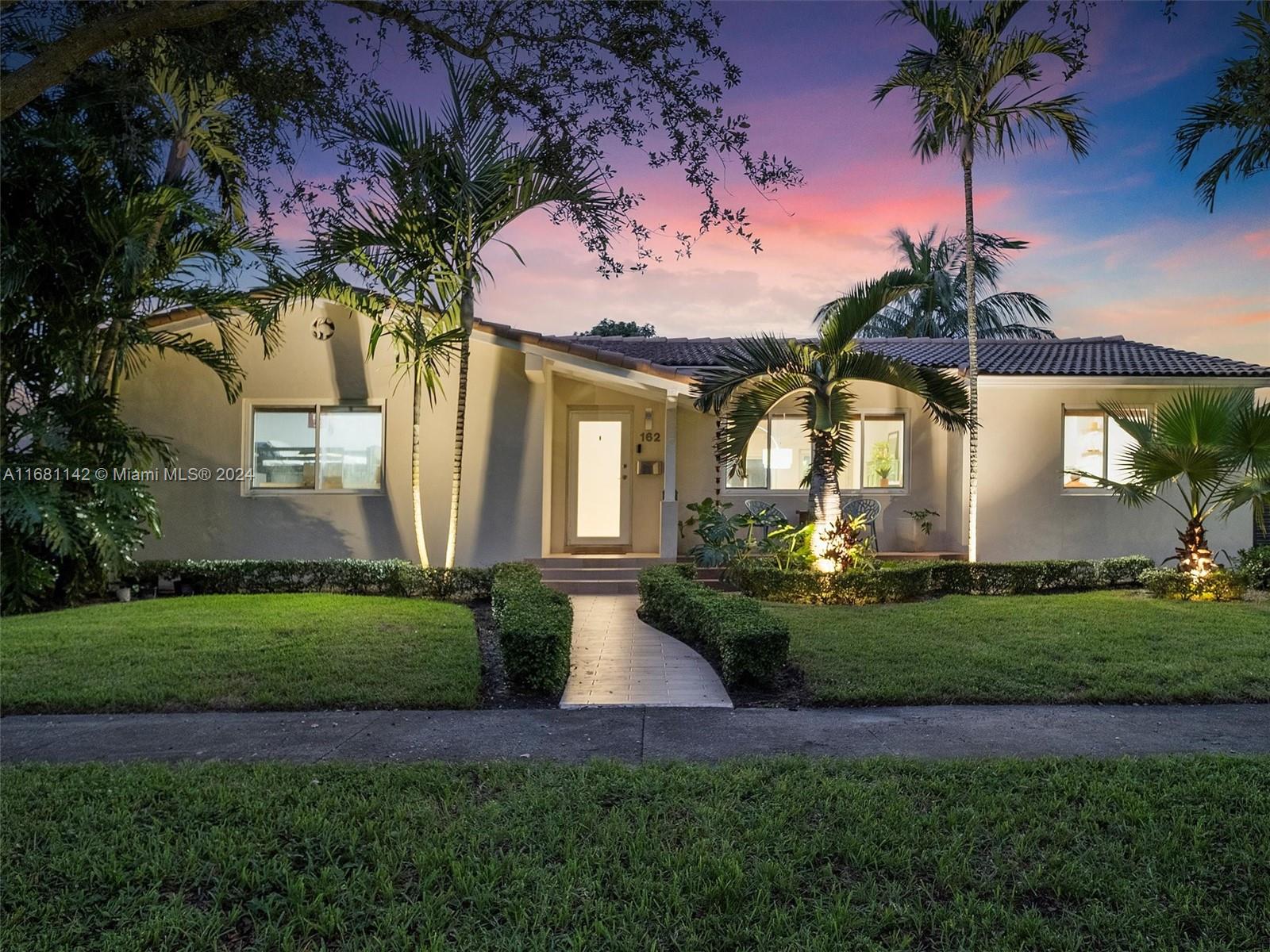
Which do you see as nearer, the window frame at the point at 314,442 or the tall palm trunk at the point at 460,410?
the tall palm trunk at the point at 460,410

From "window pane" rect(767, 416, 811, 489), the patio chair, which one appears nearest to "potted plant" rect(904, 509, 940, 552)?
the patio chair

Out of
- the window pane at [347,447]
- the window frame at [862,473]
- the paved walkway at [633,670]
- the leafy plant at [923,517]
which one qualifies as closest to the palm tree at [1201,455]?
the leafy plant at [923,517]

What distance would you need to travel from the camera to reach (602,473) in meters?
14.6

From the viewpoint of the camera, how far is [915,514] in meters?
14.2

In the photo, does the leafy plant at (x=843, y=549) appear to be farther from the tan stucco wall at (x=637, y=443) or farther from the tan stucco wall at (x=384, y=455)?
the tan stucco wall at (x=384, y=455)

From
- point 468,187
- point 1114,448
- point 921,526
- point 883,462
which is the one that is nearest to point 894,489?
point 883,462

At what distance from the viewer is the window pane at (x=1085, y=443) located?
14539 mm

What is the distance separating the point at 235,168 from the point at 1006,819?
25.4ft

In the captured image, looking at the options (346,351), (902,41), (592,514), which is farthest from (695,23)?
(592,514)

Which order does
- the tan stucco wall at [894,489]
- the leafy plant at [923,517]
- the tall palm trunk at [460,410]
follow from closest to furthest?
the tall palm trunk at [460,410], the leafy plant at [923,517], the tan stucco wall at [894,489]

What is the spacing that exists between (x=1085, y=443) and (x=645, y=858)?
13.5 meters

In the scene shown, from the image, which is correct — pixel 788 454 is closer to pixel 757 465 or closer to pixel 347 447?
A: pixel 757 465

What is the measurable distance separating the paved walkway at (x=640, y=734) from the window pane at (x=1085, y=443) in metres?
8.97

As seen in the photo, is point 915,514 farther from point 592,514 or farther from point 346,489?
point 346,489
